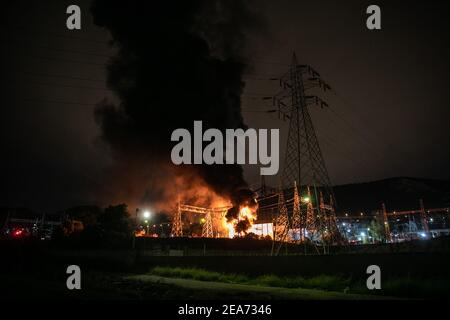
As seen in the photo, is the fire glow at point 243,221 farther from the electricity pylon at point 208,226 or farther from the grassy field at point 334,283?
the grassy field at point 334,283

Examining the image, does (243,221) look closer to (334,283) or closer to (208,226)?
(208,226)

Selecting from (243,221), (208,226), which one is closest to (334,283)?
(243,221)

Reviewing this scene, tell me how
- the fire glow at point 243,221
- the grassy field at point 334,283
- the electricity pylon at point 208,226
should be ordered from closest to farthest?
the grassy field at point 334,283 → the fire glow at point 243,221 → the electricity pylon at point 208,226

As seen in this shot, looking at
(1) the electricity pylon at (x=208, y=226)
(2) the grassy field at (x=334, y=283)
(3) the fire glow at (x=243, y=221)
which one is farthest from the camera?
(1) the electricity pylon at (x=208, y=226)

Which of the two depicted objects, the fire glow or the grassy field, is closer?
the grassy field

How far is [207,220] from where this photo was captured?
57.2 meters

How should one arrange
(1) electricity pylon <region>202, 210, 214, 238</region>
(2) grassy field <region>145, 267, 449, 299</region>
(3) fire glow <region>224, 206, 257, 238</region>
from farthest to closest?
(1) electricity pylon <region>202, 210, 214, 238</region>
(3) fire glow <region>224, 206, 257, 238</region>
(2) grassy field <region>145, 267, 449, 299</region>

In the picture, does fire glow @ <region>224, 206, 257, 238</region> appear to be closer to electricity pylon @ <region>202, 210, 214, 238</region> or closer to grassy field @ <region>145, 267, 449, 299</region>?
electricity pylon @ <region>202, 210, 214, 238</region>

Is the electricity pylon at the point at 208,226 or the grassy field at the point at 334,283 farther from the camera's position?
the electricity pylon at the point at 208,226

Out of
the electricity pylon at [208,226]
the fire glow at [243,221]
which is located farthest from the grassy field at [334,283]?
the electricity pylon at [208,226]

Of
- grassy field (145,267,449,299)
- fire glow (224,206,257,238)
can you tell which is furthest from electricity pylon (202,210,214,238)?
grassy field (145,267,449,299)

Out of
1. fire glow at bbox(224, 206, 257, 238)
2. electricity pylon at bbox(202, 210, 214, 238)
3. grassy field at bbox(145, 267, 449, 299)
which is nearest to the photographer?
grassy field at bbox(145, 267, 449, 299)

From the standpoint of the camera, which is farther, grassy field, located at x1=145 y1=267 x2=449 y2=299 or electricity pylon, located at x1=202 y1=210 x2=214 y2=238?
electricity pylon, located at x1=202 y1=210 x2=214 y2=238
